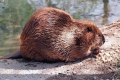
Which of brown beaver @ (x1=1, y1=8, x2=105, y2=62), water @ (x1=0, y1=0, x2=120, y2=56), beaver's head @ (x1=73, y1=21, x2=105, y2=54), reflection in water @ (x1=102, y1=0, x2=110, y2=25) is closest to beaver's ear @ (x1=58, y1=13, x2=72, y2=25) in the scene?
brown beaver @ (x1=1, y1=8, x2=105, y2=62)

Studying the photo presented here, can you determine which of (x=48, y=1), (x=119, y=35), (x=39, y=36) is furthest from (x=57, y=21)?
(x=48, y=1)

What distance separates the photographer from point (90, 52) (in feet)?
14.3

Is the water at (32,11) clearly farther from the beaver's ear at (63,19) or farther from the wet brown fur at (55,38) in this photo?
the beaver's ear at (63,19)

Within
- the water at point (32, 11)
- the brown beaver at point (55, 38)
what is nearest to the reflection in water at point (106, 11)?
the water at point (32, 11)

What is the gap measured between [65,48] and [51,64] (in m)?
0.30

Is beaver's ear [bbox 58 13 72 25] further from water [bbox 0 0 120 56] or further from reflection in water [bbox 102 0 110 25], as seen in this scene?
reflection in water [bbox 102 0 110 25]

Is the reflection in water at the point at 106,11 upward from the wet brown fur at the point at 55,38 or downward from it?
downward

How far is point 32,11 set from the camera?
8734mm

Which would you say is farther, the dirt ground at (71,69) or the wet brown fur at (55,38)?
the wet brown fur at (55,38)

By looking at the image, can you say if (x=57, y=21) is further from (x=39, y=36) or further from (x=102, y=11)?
(x=102, y=11)

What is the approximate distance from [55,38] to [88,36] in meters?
0.52

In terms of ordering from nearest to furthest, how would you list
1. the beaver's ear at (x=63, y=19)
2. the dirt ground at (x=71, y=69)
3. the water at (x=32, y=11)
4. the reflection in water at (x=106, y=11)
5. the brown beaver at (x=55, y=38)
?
the dirt ground at (x=71, y=69) → the brown beaver at (x=55, y=38) → the beaver's ear at (x=63, y=19) → the water at (x=32, y=11) → the reflection in water at (x=106, y=11)

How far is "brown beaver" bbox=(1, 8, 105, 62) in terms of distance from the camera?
161 inches

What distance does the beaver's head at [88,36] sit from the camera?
13.9ft
